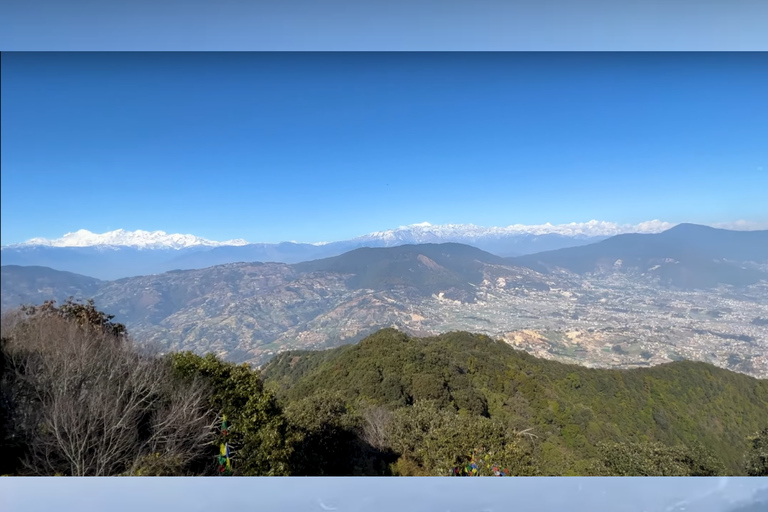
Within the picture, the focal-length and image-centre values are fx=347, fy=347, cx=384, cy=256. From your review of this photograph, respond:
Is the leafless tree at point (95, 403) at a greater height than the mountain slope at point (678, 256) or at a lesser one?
lesser

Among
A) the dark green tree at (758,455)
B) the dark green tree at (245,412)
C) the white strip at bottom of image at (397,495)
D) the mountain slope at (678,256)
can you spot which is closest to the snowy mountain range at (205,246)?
the mountain slope at (678,256)

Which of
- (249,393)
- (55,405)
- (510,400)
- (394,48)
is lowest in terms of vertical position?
(510,400)

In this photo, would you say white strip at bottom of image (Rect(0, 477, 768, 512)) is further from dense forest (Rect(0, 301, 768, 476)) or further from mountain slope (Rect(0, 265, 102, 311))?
mountain slope (Rect(0, 265, 102, 311))

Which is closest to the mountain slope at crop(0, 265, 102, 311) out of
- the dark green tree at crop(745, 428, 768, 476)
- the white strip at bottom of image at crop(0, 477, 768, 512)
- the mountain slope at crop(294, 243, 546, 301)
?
the white strip at bottom of image at crop(0, 477, 768, 512)

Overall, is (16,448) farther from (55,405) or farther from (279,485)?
(279,485)

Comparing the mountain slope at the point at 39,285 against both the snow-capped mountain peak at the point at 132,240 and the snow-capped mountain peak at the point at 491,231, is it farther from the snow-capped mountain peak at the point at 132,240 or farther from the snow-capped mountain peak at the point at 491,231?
the snow-capped mountain peak at the point at 491,231

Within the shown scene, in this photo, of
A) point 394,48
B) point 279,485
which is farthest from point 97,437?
point 394,48

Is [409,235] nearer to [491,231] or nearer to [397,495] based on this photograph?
[491,231]
